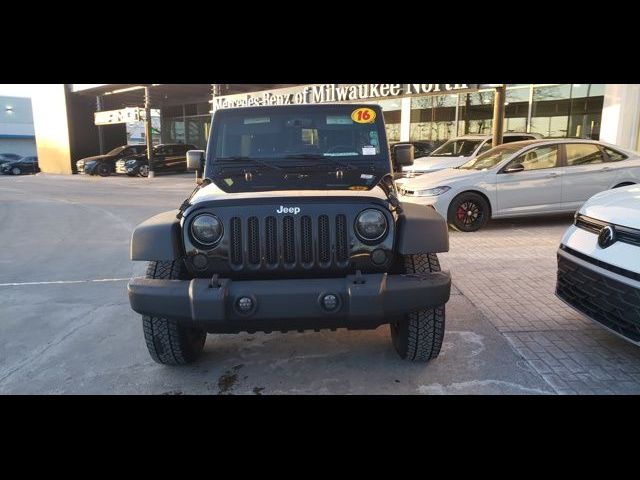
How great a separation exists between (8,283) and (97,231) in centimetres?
357

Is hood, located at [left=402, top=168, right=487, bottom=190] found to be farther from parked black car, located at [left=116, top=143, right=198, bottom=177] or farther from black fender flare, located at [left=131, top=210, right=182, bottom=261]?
parked black car, located at [left=116, top=143, right=198, bottom=177]

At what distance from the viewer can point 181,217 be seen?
3156 millimetres

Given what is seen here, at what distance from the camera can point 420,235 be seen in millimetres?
2980

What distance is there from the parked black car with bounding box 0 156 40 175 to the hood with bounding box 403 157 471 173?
32665mm

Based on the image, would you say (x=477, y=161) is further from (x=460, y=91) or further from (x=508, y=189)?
(x=460, y=91)

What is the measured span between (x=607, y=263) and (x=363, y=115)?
85.5 inches

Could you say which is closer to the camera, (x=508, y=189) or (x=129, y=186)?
(x=508, y=189)

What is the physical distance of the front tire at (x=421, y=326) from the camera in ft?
10.3

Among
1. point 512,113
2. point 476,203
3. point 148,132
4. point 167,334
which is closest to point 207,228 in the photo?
point 167,334

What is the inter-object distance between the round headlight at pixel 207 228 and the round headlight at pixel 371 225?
892 millimetres

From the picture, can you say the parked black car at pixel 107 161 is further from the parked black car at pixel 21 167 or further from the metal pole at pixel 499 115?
the metal pole at pixel 499 115

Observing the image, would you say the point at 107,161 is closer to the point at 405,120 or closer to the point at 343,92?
the point at 405,120

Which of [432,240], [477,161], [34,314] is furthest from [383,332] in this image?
[477,161]

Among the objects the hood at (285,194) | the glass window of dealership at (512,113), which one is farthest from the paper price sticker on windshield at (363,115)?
the glass window of dealership at (512,113)
